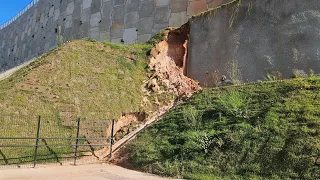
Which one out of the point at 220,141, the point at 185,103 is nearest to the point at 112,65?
the point at 185,103

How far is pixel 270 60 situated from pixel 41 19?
63.8 ft

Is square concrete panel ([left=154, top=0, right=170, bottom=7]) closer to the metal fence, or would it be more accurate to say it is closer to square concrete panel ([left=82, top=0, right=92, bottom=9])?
square concrete panel ([left=82, top=0, right=92, bottom=9])

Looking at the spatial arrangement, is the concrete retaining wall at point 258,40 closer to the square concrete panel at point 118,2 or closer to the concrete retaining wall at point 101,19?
the concrete retaining wall at point 101,19

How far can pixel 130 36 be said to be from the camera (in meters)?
18.8

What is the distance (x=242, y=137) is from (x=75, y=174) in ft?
12.7

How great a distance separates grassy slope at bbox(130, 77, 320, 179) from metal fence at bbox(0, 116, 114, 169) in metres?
1.39

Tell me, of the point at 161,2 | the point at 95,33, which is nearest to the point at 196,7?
the point at 161,2

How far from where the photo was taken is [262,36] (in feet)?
40.0

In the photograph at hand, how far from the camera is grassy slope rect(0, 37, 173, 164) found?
1028 cm

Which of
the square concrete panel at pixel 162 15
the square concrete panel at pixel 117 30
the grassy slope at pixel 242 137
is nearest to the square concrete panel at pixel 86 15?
the square concrete panel at pixel 117 30

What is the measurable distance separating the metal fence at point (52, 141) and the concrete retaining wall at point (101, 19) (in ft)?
25.3

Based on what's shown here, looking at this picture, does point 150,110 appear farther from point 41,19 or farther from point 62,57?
point 41,19

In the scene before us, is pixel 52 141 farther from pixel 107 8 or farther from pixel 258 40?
pixel 107 8

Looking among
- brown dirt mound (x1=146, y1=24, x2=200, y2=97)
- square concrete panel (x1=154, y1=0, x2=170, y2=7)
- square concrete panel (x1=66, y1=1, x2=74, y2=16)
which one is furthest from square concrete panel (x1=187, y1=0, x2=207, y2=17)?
square concrete panel (x1=66, y1=1, x2=74, y2=16)
